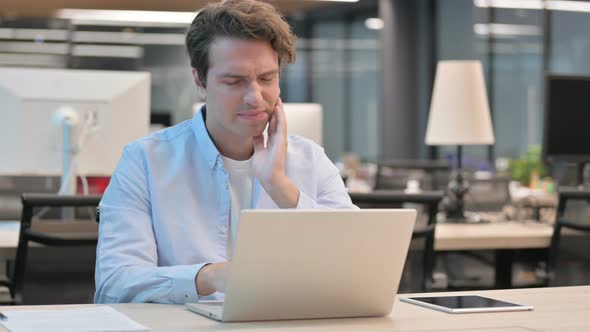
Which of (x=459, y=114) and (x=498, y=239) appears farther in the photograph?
(x=459, y=114)

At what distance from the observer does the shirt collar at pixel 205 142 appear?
2.03 m

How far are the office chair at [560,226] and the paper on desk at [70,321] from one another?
2.34 metres

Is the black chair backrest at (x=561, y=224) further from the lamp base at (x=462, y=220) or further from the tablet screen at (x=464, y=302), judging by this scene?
the tablet screen at (x=464, y=302)

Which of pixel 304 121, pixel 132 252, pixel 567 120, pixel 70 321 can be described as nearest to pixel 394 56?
pixel 567 120

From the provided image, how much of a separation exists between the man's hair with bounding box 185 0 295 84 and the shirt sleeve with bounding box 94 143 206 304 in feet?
0.81

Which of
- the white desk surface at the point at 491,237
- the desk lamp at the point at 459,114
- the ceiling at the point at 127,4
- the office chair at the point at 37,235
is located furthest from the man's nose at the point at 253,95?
the ceiling at the point at 127,4

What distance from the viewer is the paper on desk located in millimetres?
1480

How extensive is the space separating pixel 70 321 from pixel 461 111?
2992 mm

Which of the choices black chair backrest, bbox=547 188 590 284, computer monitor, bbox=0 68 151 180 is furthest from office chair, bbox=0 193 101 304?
black chair backrest, bbox=547 188 590 284

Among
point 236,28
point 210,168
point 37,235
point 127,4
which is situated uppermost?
point 127,4

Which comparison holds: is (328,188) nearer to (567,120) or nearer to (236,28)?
(236,28)

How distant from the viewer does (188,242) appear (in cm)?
197

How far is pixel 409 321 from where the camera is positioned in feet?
5.35

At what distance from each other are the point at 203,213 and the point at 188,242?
0.07 m
